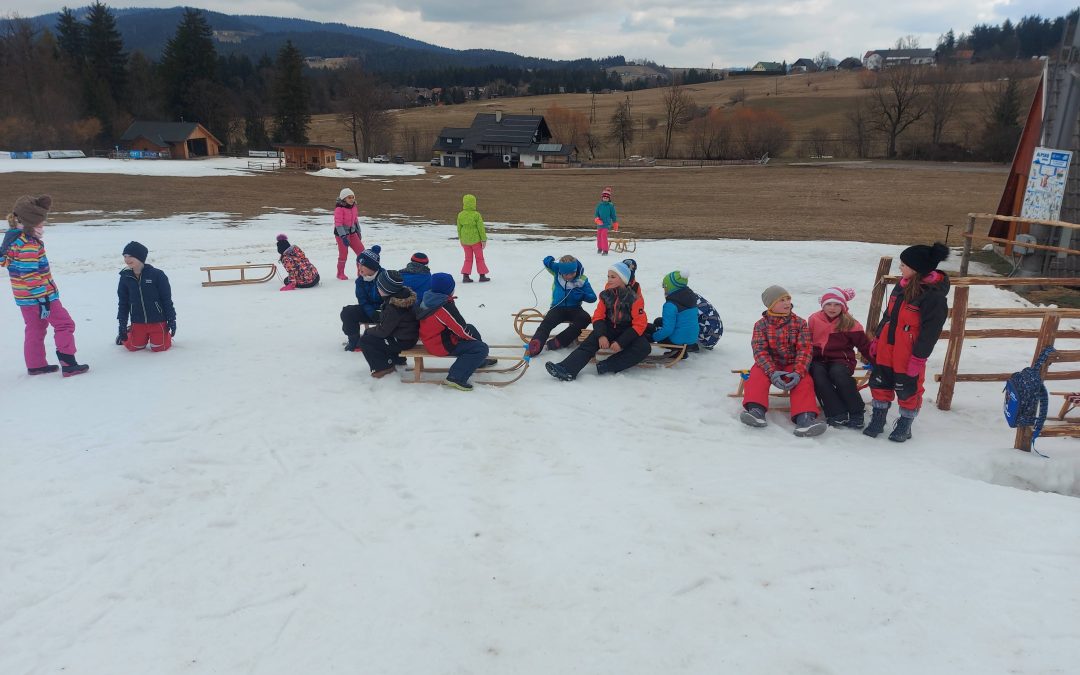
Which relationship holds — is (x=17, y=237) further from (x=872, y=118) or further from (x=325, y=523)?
(x=872, y=118)

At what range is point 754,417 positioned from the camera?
651 centimetres

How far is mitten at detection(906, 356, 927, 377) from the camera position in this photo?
6.02 m

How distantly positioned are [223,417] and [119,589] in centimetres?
271

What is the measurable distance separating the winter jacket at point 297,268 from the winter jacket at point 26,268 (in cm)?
521

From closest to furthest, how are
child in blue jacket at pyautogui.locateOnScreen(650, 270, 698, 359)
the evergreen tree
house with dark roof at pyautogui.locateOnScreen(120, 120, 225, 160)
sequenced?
child in blue jacket at pyautogui.locateOnScreen(650, 270, 698, 359)
house with dark roof at pyautogui.locateOnScreen(120, 120, 225, 160)
the evergreen tree

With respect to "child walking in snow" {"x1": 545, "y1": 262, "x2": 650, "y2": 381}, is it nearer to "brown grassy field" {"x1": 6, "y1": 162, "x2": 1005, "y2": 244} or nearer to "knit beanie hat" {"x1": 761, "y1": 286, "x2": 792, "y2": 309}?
"knit beanie hat" {"x1": 761, "y1": 286, "x2": 792, "y2": 309}

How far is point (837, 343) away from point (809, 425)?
41.5 inches

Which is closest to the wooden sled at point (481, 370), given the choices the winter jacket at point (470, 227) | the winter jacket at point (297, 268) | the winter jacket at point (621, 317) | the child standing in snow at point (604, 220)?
the winter jacket at point (621, 317)

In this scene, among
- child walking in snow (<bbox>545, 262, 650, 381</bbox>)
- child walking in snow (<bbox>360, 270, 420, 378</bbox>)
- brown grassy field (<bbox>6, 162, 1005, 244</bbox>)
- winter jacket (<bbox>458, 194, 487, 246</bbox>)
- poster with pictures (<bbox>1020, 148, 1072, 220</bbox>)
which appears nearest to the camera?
child walking in snow (<bbox>360, 270, 420, 378</bbox>)

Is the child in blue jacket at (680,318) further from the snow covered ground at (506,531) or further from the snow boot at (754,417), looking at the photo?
the snow boot at (754,417)

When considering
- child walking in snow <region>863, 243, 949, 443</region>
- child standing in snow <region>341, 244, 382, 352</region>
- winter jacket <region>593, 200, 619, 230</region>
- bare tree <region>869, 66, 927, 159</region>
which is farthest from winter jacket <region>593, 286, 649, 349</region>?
bare tree <region>869, 66, 927, 159</region>

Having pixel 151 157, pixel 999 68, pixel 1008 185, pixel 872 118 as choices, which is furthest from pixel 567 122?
pixel 1008 185

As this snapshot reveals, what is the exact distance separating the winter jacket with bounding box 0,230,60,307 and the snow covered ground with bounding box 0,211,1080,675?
104 centimetres

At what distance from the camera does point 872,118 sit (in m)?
76.9
